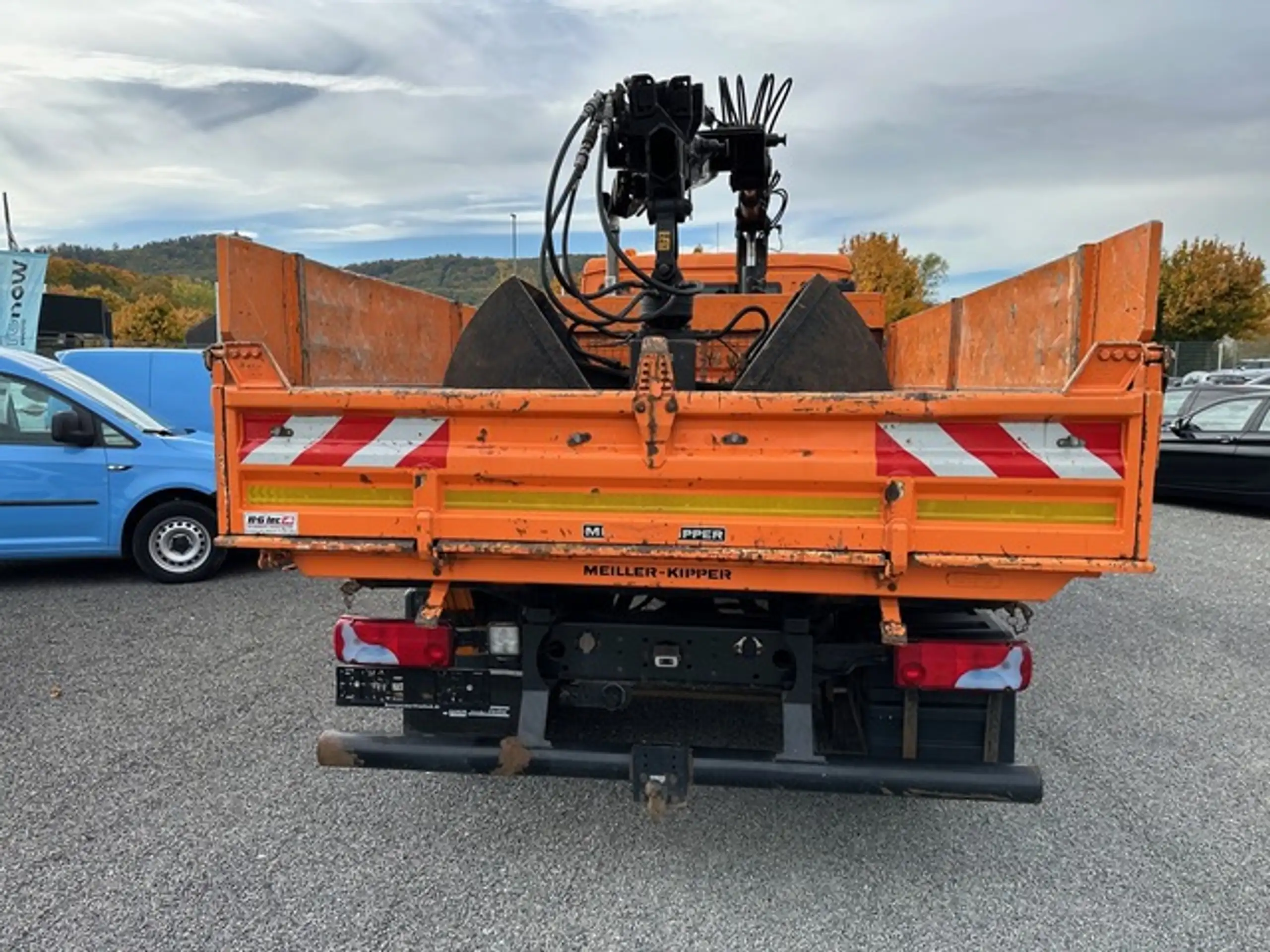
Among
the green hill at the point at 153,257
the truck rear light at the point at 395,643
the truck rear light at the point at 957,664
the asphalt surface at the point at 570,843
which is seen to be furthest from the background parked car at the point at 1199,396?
the green hill at the point at 153,257

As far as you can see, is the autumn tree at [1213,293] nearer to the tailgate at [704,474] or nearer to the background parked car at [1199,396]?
the background parked car at [1199,396]

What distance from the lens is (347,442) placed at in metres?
2.61

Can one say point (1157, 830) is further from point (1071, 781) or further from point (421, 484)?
point (421, 484)

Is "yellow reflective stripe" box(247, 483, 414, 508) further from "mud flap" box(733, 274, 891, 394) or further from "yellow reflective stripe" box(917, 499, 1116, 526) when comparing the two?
"yellow reflective stripe" box(917, 499, 1116, 526)

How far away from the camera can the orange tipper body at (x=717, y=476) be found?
233 cm

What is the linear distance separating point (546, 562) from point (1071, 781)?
8.17 ft

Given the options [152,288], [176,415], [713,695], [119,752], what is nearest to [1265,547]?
[713,695]

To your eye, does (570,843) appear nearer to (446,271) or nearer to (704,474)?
(704,474)

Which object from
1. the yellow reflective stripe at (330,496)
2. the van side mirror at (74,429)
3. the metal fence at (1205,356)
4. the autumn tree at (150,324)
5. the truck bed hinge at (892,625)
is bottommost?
the truck bed hinge at (892,625)

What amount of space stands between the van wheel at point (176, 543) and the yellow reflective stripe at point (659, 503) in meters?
5.01

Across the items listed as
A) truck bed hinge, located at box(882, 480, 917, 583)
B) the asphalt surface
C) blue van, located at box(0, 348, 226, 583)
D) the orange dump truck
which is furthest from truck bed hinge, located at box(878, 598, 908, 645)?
blue van, located at box(0, 348, 226, 583)

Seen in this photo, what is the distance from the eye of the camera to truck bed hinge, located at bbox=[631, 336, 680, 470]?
2.42 metres

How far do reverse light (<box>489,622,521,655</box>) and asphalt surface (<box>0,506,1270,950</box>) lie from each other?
0.74 meters

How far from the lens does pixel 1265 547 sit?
8.18 meters
